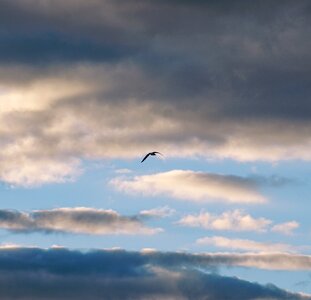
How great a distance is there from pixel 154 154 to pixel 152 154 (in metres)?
2.41

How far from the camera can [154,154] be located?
7480 inches

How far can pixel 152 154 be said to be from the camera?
191625mm

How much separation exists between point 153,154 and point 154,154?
1.08 meters

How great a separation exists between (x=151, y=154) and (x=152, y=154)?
1446 mm

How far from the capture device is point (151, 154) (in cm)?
19275

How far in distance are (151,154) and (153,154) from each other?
9.15ft

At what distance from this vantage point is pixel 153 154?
191 m
